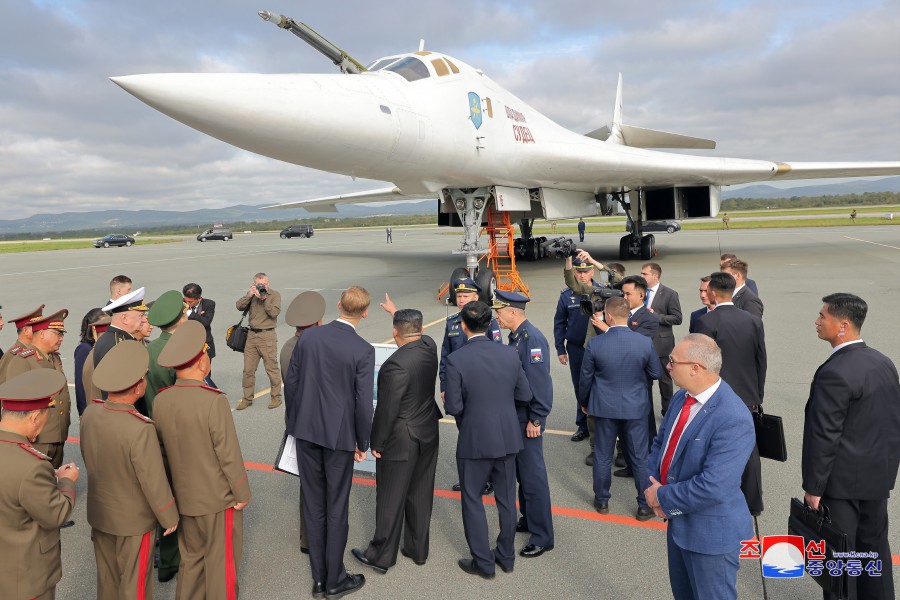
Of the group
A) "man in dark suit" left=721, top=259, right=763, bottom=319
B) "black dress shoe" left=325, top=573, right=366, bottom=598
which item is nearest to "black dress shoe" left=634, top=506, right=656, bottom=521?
"black dress shoe" left=325, top=573, right=366, bottom=598

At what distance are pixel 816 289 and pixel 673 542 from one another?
44.7ft

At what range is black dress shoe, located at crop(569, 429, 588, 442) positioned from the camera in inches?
224

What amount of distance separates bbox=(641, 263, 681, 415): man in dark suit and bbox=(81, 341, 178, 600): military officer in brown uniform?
4.76 metres

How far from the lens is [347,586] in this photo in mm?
3531

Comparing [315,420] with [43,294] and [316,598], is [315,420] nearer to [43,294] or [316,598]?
[316,598]

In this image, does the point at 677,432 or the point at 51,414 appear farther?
the point at 51,414

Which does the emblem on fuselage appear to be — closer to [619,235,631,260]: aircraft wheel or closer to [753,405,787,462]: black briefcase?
[753,405,787,462]: black briefcase

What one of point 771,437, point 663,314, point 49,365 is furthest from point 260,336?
point 771,437

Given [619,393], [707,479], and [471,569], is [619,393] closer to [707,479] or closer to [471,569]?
[471,569]

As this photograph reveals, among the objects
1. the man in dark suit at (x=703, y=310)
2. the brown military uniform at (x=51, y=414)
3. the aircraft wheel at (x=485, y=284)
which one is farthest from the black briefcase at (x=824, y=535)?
the aircraft wheel at (x=485, y=284)

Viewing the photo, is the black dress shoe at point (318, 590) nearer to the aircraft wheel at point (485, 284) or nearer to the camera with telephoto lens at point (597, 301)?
the camera with telephoto lens at point (597, 301)

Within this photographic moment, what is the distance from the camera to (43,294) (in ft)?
57.0

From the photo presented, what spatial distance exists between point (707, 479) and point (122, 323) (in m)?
4.50

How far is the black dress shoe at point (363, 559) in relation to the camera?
3721mm
